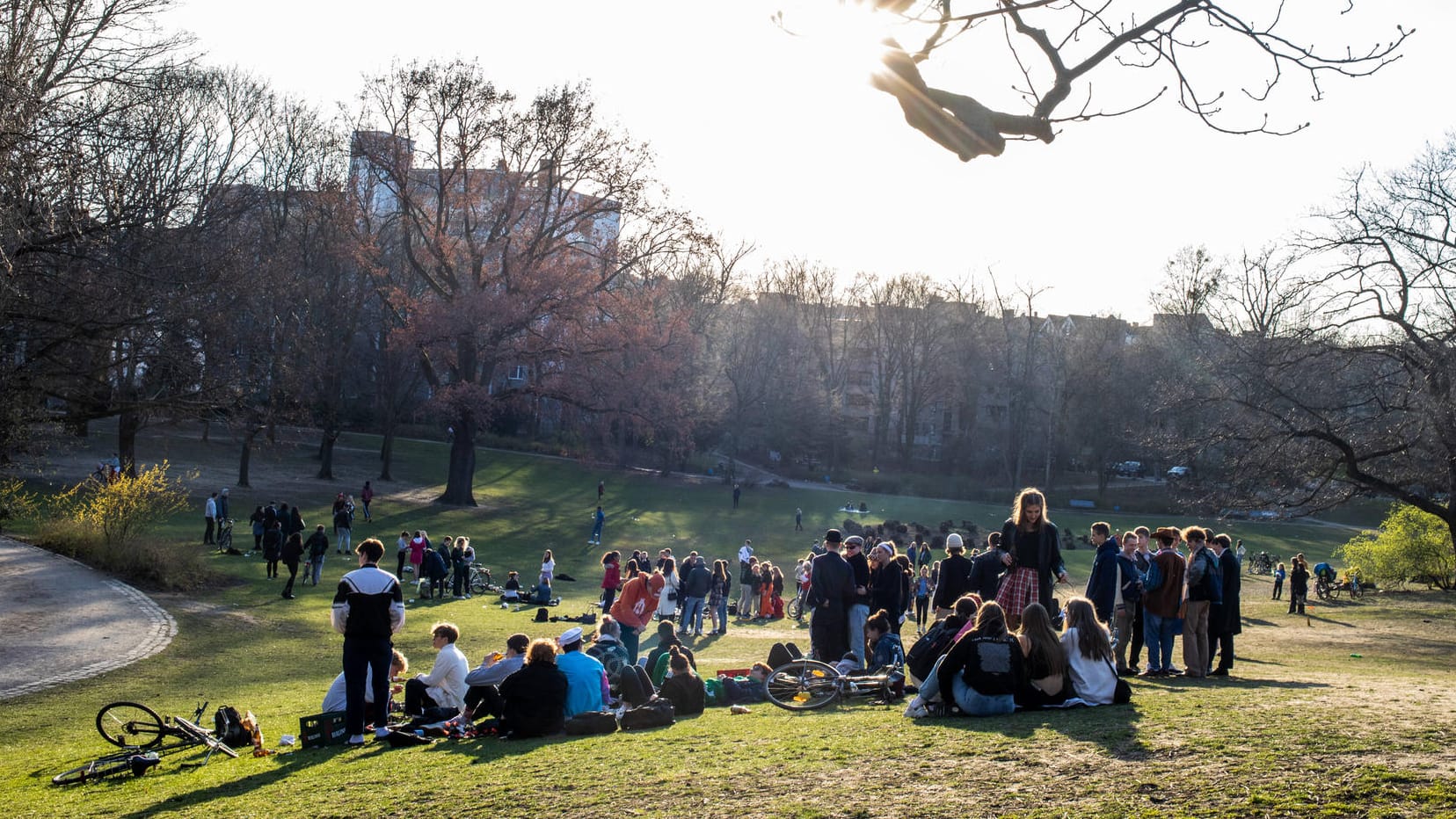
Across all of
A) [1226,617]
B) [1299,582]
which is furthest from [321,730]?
[1299,582]

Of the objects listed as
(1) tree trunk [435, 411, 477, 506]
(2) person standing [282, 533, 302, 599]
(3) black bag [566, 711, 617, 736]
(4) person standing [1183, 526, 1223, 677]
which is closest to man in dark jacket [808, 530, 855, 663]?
(3) black bag [566, 711, 617, 736]

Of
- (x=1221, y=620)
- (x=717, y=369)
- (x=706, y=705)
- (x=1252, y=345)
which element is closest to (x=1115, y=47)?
(x=706, y=705)

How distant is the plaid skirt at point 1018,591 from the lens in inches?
399

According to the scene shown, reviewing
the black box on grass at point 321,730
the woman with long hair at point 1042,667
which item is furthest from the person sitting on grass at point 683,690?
the woman with long hair at point 1042,667

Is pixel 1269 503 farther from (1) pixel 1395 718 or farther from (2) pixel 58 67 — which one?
(2) pixel 58 67

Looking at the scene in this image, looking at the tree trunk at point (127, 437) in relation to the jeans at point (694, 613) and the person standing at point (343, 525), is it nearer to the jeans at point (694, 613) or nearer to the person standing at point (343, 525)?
the person standing at point (343, 525)

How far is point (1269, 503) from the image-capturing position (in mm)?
24766

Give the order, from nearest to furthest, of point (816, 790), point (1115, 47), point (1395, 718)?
point (1115, 47), point (816, 790), point (1395, 718)

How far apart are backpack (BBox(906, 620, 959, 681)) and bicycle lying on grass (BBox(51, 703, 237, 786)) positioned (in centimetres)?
566

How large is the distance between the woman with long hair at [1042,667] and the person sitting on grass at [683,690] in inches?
119

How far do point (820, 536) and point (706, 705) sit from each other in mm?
36176

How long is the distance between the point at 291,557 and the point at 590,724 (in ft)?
53.7

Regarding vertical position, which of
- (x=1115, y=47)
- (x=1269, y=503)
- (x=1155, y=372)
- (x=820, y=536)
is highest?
(x=1155, y=372)

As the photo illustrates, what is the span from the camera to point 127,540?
74.0ft
